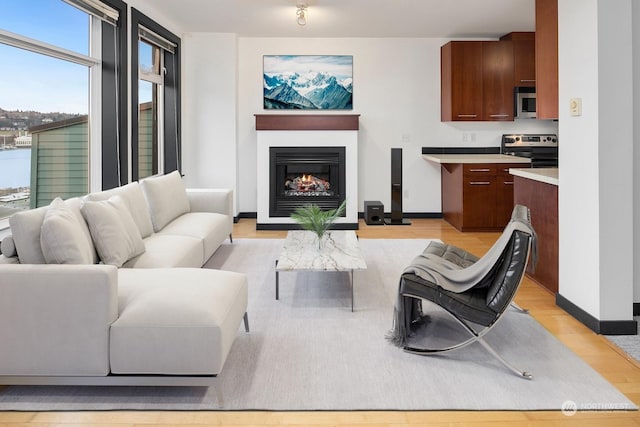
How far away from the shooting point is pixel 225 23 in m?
7.00

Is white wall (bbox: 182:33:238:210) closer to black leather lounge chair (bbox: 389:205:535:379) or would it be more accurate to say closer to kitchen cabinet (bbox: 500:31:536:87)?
kitchen cabinet (bbox: 500:31:536:87)

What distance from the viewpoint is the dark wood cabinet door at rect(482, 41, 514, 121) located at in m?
7.44

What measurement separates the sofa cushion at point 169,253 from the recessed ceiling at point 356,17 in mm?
2818

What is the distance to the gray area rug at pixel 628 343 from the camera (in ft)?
10.1

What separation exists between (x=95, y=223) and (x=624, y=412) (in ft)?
9.83

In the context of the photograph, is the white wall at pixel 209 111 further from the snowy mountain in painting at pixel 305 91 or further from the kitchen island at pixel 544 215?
the kitchen island at pixel 544 215

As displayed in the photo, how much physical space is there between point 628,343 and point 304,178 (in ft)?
16.9

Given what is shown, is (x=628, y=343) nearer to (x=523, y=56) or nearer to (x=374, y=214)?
(x=374, y=214)

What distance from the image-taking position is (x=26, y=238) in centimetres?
272

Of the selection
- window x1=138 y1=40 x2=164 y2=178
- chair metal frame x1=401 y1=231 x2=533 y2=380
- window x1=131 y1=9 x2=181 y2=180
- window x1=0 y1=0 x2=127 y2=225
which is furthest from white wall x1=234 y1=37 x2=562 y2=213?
chair metal frame x1=401 y1=231 x2=533 y2=380

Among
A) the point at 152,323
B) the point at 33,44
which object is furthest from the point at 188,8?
the point at 152,323

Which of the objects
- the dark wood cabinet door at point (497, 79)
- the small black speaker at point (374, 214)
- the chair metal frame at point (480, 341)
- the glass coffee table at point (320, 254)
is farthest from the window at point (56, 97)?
the dark wood cabinet door at point (497, 79)

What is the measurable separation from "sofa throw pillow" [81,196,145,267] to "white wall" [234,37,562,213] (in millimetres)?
4535

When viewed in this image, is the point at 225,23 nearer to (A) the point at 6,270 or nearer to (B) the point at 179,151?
(B) the point at 179,151
